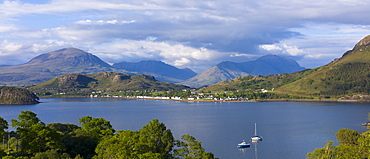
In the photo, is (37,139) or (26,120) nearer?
(37,139)

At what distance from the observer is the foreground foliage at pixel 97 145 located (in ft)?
124

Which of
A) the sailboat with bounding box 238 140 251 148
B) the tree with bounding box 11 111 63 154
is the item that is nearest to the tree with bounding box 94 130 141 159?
the tree with bounding box 11 111 63 154

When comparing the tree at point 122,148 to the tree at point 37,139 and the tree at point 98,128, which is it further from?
the tree at point 98,128

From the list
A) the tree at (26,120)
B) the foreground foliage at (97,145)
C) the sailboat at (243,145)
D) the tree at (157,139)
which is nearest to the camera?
the foreground foliage at (97,145)

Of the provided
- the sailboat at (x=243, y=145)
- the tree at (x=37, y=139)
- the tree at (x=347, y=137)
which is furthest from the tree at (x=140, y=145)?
the sailboat at (x=243, y=145)

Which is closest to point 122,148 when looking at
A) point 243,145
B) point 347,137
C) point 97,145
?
point 97,145

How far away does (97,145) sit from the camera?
140 feet

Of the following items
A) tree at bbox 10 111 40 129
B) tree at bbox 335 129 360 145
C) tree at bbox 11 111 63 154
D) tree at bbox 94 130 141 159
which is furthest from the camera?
tree at bbox 335 129 360 145

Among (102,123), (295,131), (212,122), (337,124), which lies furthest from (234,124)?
(102,123)

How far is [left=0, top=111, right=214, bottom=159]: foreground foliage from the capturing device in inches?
1486

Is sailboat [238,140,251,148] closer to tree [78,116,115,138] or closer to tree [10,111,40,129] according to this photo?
tree [78,116,115,138]

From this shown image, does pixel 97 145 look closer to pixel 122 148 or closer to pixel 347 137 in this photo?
pixel 122 148

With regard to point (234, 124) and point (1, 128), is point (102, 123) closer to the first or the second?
point (1, 128)

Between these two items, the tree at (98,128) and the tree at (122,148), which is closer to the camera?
the tree at (122,148)
